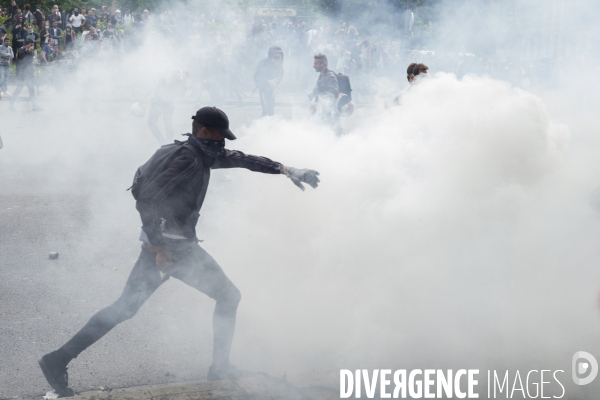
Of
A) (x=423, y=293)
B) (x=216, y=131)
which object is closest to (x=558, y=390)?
(x=423, y=293)

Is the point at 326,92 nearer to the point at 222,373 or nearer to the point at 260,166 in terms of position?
the point at 260,166

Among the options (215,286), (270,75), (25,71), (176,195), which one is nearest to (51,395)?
(215,286)

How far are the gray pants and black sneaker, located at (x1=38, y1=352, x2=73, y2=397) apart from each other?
3.1 inches

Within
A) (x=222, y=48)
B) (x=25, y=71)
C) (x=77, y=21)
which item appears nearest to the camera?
(x=25, y=71)

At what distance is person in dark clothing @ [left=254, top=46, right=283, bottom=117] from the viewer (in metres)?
12.8

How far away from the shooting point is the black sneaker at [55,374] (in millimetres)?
3648

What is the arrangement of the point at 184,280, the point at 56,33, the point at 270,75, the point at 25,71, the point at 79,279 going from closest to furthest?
the point at 184,280
the point at 79,279
the point at 270,75
the point at 25,71
the point at 56,33

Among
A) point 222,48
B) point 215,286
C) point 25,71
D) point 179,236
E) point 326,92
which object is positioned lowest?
point 215,286

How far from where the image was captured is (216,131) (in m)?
3.71

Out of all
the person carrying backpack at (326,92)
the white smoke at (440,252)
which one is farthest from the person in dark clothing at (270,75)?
the white smoke at (440,252)

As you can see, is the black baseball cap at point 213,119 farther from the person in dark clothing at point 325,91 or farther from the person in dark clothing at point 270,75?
the person in dark clothing at point 270,75

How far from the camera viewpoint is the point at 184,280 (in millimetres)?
3840

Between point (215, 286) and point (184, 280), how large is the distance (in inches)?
6.6

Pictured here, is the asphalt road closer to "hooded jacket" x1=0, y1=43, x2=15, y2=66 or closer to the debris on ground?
the debris on ground
